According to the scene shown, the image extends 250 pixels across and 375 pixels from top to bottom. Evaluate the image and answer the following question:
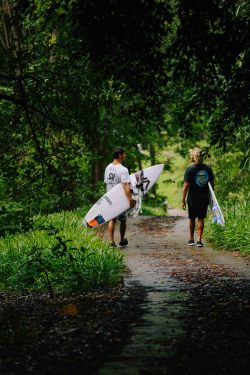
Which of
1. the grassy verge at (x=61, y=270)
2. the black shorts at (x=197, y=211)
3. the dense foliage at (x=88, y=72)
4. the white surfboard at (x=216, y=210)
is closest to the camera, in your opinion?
the dense foliage at (x=88, y=72)

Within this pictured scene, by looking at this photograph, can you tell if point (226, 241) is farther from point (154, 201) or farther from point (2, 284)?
point (154, 201)

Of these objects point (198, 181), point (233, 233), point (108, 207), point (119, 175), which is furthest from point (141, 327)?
point (233, 233)

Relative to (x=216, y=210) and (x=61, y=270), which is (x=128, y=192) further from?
(x=61, y=270)

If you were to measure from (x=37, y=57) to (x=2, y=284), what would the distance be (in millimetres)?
3484

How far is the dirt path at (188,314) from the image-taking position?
5.00m

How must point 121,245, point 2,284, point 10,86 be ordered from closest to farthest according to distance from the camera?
point 10,86 → point 2,284 → point 121,245

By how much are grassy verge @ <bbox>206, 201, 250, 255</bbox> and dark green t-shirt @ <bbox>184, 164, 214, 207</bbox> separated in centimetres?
91

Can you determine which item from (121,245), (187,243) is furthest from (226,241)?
(121,245)

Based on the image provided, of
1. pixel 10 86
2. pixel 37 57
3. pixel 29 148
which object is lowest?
pixel 29 148

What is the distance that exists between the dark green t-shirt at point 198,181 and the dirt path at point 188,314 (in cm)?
99

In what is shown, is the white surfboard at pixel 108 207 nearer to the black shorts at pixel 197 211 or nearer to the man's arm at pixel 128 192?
the man's arm at pixel 128 192

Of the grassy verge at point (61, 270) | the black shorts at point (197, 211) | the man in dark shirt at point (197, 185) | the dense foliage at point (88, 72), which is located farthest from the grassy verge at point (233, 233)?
the dense foliage at point (88, 72)

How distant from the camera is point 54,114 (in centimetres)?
755

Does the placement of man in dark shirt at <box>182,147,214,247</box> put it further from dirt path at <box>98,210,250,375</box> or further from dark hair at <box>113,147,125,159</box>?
dark hair at <box>113,147,125,159</box>
